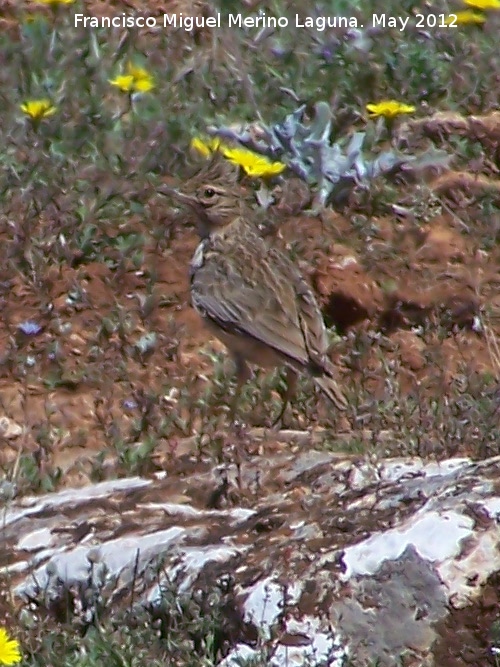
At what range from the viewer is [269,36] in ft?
31.6

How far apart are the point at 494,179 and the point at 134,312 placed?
7.03 feet

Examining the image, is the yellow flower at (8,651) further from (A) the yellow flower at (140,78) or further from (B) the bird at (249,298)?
(A) the yellow flower at (140,78)

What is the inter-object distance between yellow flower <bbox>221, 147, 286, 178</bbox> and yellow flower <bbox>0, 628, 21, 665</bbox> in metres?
4.01

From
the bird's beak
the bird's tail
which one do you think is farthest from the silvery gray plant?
the bird's tail

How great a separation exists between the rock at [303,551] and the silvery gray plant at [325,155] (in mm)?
3039

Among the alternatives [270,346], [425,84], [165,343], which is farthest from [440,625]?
[425,84]

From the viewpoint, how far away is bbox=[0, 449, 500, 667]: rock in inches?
171

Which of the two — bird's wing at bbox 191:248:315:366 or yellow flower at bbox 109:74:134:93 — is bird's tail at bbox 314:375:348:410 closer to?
bird's wing at bbox 191:248:315:366

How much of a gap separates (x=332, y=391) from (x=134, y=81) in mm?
3328

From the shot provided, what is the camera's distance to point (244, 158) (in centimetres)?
816

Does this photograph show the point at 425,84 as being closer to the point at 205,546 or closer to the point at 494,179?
the point at 494,179

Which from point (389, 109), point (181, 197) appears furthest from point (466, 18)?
point (181, 197)

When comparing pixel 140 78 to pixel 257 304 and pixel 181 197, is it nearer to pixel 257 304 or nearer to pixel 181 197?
pixel 181 197

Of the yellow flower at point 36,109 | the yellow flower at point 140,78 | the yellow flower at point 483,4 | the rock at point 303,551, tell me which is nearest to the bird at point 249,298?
the rock at point 303,551
